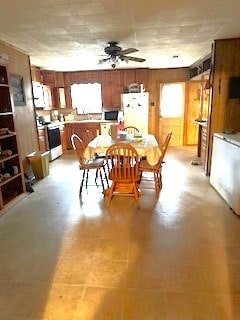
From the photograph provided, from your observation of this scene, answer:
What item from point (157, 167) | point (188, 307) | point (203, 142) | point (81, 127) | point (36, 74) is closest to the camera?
point (188, 307)

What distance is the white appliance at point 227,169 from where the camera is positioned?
2.77m

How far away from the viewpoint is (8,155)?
3.20 meters

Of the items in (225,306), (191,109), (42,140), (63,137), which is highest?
(191,109)

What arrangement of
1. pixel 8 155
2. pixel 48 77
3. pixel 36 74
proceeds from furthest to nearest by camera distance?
1. pixel 48 77
2. pixel 36 74
3. pixel 8 155

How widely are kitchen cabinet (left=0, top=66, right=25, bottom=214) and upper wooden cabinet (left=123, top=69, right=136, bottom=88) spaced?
4055 mm

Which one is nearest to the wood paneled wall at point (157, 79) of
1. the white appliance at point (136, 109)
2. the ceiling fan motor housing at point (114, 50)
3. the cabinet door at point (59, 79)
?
the white appliance at point (136, 109)

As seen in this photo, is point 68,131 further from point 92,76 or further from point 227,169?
point 227,169

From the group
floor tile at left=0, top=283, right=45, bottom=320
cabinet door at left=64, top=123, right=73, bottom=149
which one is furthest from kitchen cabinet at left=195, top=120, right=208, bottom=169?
floor tile at left=0, top=283, right=45, bottom=320

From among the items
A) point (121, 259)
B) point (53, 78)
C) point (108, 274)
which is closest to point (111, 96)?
point (53, 78)

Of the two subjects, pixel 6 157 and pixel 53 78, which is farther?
pixel 53 78

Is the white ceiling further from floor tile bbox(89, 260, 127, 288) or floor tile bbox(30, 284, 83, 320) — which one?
floor tile bbox(30, 284, 83, 320)

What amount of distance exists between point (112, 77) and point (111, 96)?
534mm

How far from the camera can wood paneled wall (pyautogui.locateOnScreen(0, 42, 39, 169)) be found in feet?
12.8

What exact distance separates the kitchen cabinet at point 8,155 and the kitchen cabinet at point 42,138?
5.19ft
